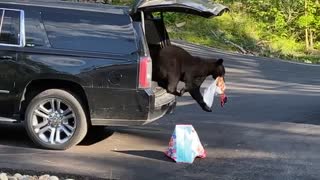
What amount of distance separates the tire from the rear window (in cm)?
78

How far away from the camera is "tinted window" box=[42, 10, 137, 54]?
7.87m

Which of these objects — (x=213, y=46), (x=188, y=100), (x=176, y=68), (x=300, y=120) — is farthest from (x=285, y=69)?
(x=176, y=68)

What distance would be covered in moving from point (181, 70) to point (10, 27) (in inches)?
92.5

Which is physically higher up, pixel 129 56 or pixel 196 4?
pixel 196 4

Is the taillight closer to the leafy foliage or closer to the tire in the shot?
the tire

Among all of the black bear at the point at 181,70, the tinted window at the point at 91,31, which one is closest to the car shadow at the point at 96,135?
the black bear at the point at 181,70

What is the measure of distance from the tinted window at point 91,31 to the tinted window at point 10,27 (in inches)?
14.9

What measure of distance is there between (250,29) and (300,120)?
20.8 metres

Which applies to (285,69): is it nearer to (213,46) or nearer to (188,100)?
(213,46)

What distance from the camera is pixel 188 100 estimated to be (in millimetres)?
12945

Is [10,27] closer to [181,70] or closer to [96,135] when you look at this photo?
[96,135]

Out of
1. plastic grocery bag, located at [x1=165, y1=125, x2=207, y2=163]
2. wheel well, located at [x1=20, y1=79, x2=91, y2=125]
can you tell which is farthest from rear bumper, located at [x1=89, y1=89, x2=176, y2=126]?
plastic grocery bag, located at [x1=165, y1=125, x2=207, y2=163]

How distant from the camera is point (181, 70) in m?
8.52

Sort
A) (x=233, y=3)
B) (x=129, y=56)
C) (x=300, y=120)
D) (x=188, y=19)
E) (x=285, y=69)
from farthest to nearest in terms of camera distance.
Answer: (x=233, y=3) < (x=188, y=19) < (x=285, y=69) < (x=300, y=120) < (x=129, y=56)
